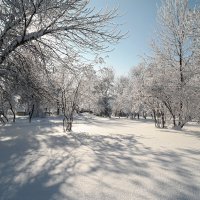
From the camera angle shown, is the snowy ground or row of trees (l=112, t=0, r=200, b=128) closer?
the snowy ground

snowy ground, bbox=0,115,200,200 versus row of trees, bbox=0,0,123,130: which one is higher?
row of trees, bbox=0,0,123,130

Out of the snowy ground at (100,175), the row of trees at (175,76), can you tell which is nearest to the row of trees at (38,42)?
the snowy ground at (100,175)

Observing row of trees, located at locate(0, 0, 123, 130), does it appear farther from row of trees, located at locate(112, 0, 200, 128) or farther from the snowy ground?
row of trees, located at locate(112, 0, 200, 128)

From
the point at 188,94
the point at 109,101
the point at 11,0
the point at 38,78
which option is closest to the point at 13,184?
the point at 11,0

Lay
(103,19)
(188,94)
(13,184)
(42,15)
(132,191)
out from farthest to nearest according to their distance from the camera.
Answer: (188,94) → (103,19) → (42,15) → (13,184) → (132,191)

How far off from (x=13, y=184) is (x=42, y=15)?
6.05 m

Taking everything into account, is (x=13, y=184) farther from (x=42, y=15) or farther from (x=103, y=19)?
(x=103, y=19)

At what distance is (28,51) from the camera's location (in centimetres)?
1129

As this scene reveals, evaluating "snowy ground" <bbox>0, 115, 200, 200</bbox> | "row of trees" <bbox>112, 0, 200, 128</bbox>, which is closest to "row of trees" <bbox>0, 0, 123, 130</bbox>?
"snowy ground" <bbox>0, 115, 200, 200</bbox>

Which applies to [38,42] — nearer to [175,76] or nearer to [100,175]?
[100,175]

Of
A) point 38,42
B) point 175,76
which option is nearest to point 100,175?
point 38,42

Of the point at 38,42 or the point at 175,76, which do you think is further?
the point at 175,76

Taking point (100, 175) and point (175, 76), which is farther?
point (175, 76)

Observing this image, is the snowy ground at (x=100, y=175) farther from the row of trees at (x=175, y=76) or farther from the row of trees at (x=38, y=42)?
the row of trees at (x=175, y=76)
